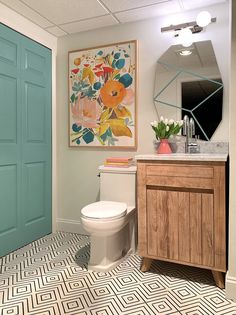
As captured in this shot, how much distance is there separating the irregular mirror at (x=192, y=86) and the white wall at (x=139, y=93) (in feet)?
0.20

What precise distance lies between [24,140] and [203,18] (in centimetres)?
194

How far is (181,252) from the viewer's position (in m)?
1.85

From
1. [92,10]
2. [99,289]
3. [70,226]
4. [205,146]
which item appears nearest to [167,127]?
[205,146]

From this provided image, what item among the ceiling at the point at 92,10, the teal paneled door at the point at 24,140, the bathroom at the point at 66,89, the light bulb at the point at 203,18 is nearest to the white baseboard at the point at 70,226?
the bathroom at the point at 66,89

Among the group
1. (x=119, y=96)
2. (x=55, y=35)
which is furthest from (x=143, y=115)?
(x=55, y=35)

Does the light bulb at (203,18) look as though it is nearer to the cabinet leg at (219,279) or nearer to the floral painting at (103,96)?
the floral painting at (103,96)

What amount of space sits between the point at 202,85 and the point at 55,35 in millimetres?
1728

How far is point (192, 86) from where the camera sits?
2.35 m

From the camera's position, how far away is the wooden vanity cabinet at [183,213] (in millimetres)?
1741

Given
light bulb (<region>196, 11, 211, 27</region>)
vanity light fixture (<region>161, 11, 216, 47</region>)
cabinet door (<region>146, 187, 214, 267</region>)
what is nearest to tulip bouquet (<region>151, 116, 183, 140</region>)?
cabinet door (<region>146, 187, 214, 267</region>)

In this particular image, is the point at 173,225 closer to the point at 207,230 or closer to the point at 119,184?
the point at 207,230

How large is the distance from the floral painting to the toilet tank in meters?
0.35

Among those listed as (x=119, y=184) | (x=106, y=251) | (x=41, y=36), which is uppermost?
(x=41, y=36)

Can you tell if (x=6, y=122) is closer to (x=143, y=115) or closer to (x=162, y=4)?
(x=143, y=115)
